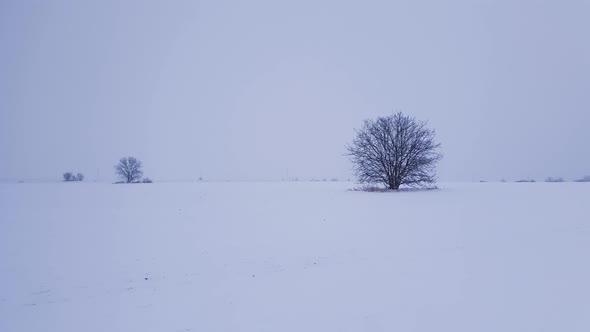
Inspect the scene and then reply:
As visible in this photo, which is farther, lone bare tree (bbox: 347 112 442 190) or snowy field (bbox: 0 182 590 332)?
lone bare tree (bbox: 347 112 442 190)

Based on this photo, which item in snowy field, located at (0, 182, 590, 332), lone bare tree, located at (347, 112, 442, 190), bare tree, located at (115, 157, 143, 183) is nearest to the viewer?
snowy field, located at (0, 182, 590, 332)

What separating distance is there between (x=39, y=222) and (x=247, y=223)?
8.70 m

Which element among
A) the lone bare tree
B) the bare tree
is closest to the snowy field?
the lone bare tree

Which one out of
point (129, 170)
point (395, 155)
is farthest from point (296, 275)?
point (129, 170)

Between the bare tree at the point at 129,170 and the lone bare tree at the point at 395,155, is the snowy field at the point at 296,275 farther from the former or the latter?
→ the bare tree at the point at 129,170

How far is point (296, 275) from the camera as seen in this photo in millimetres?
6531

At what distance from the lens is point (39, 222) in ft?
40.5

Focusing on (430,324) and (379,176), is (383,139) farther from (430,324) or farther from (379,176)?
(430,324)

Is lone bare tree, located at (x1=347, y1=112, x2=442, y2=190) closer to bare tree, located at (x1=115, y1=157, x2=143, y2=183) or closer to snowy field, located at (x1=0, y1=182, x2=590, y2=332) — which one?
snowy field, located at (x1=0, y1=182, x2=590, y2=332)

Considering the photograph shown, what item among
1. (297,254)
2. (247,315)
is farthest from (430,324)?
(297,254)

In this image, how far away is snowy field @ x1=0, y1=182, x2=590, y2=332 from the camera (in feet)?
15.0

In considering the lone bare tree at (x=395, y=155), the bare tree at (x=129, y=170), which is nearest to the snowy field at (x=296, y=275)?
the lone bare tree at (x=395, y=155)

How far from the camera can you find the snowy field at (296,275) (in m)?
4.59

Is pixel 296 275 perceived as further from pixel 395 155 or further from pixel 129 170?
pixel 129 170
